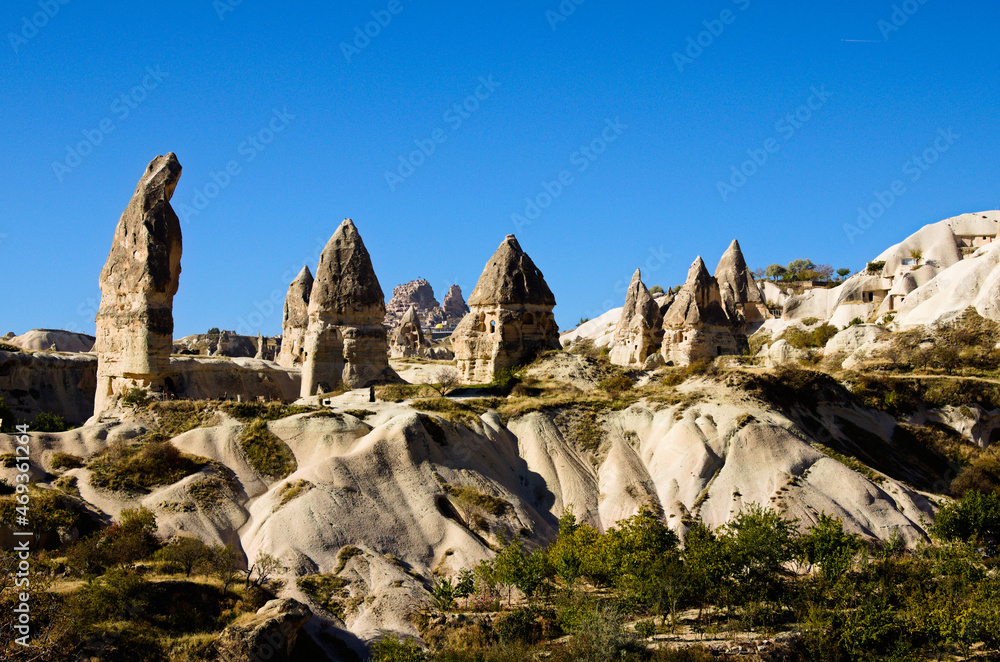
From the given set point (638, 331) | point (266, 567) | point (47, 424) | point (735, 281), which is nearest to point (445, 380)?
point (47, 424)

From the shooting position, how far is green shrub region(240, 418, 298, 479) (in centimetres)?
2562

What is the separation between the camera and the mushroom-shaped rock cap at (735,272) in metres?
63.4

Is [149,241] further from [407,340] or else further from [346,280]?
[407,340]

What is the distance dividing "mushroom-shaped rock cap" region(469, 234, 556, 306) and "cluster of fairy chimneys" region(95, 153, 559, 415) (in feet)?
0.14

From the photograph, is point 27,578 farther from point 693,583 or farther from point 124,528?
point 693,583

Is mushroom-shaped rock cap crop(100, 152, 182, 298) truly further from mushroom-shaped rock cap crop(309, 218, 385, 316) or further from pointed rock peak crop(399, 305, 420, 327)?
pointed rock peak crop(399, 305, 420, 327)

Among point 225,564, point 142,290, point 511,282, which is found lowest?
point 225,564

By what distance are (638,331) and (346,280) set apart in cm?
2045

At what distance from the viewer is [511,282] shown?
128ft

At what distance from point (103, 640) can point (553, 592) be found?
395 inches

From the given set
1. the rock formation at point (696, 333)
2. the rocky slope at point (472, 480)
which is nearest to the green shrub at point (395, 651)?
the rocky slope at point (472, 480)

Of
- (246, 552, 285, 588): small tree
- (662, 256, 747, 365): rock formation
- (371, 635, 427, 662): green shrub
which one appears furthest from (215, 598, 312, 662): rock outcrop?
(662, 256, 747, 365): rock formation

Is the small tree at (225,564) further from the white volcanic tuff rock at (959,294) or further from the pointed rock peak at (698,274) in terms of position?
the white volcanic tuff rock at (959,294)

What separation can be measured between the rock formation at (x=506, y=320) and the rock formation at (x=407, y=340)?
79.8 feet
